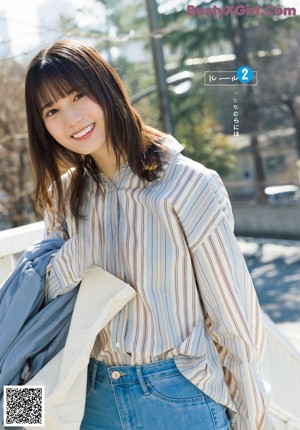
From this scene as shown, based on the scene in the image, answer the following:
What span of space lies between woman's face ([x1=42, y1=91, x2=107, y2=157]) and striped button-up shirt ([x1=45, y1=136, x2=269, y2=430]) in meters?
0.09

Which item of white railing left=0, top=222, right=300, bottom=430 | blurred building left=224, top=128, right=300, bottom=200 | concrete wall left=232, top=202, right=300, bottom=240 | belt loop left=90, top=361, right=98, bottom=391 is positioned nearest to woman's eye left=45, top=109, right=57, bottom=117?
belt loop left=90, top=361, right=98, bottom=391

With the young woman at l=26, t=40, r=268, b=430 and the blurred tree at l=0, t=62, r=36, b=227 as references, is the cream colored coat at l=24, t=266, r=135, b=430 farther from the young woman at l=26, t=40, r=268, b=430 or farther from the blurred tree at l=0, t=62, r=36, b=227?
the blurred tree at l=0, t=62, r=36, b=227

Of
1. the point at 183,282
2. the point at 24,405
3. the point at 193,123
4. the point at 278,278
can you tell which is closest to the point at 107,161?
the point at 183,282

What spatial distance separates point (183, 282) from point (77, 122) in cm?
40

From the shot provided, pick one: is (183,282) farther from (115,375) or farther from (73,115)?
(73,115)

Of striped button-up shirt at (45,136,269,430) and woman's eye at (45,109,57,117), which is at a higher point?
woman's eye at (45,109,57,117)

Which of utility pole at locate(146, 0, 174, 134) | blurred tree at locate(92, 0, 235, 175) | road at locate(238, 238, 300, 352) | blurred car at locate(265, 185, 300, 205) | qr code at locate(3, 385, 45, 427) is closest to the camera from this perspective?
qr code at locate(3, 385, 45, 427)

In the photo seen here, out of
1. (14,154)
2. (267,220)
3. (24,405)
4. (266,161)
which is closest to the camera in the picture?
(24,405)

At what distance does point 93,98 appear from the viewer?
61.7 inches

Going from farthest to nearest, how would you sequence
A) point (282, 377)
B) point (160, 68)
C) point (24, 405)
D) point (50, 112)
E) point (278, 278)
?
1. point (278, 278)
2. point (160, 68)
3. point (282, 377)
4. point (50, 112)
5. point (24, 405)

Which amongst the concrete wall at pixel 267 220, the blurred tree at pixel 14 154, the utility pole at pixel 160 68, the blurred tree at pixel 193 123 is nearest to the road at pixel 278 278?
the concrete wall at pixel 267 220

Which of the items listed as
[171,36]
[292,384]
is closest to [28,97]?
[292,384]

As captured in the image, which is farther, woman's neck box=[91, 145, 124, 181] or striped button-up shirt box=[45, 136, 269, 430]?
woman's neck box=[91, 145, 124, 181]

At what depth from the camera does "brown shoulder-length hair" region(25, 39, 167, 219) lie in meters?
1.54
